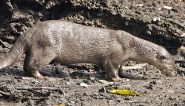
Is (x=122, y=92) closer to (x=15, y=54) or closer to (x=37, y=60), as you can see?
(x=37, y=60)

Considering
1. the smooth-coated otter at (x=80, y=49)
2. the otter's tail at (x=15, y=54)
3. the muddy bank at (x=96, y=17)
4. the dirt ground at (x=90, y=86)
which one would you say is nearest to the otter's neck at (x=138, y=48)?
the smooth-coated otter at (x=80, y=49)

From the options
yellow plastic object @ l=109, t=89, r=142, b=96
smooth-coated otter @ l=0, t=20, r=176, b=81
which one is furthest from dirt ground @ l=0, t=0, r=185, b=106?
smooth-coated otter @ l=0, t=20, r=176, b=81

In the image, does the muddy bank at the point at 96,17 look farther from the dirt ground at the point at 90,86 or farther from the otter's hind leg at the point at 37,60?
the otter's hind leg at the point at 37,60

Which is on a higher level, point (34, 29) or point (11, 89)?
point (34, 29)

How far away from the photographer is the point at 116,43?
7816mm

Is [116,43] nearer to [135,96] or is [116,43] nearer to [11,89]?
[135,96]

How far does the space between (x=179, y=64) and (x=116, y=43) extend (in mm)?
1265

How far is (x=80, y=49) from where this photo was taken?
→ 7.62m

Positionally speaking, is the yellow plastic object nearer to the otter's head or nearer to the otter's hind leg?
the otter's hind leg

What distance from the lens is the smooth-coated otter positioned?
23.9ft

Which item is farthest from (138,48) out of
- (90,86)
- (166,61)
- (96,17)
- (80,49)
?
(90,86)

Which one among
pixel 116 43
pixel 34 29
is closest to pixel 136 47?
pixel 116 43

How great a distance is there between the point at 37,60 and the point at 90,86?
743 mm

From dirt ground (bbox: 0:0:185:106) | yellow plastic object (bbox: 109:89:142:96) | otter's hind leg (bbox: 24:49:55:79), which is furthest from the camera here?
otter's hind leg (bbox: 24:49:55:79)
